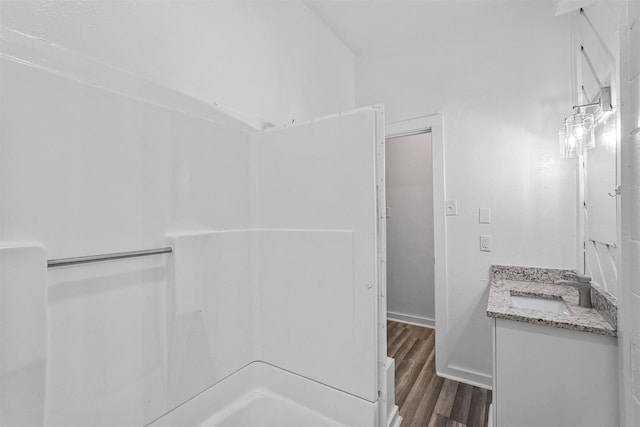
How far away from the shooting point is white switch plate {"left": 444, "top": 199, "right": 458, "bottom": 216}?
7.18 feet

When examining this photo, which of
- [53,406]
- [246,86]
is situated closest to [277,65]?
[246,86]

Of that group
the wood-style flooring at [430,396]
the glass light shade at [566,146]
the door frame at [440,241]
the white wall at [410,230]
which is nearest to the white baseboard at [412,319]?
the white wall at [410,230]

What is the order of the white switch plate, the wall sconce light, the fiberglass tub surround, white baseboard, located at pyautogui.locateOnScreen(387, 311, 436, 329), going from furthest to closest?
white baseboard, located at pyautogui.locateOnScreen(387, 311, 436, 329) < the white switch plate < the wall sconce light < the fiberglass tub surround

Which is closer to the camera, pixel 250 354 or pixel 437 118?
pixel 250 354

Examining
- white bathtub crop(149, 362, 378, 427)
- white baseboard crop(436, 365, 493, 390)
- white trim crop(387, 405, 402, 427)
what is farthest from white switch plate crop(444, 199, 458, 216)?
white bathtub crop(149, 362, 378, 427)

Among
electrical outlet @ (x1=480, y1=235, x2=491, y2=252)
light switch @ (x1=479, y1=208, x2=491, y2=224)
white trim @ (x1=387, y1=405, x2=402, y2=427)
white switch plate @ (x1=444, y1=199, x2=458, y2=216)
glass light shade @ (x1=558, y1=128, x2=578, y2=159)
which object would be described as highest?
glass light shade @ (x1=558, y1=128, x2=578, y2=159)

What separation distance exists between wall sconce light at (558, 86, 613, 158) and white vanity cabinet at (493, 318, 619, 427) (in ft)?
3.40

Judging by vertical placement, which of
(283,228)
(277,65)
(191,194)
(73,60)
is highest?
(277,65)

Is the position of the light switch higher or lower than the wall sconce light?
lower

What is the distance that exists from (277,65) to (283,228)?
3.55 feet

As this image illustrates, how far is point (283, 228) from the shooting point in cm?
144

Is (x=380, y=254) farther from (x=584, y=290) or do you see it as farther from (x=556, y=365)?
(x=584, y=290)

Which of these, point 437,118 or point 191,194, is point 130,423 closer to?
point 191,194

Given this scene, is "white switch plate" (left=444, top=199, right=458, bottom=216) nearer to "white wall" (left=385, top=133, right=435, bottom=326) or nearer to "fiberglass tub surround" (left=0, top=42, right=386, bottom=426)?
"white wall" (left=385, top=133, right=435, bottom=326)
